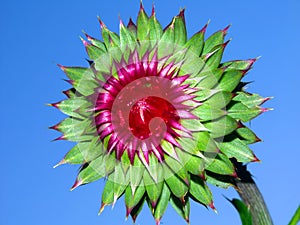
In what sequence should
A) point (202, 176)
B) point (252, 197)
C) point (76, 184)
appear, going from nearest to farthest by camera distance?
point (252, 197), point (202, 176), point (76, 184)

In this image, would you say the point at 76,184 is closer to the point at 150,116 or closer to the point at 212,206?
the point at 150,116

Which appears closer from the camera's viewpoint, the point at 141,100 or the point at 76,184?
the point at 141,100

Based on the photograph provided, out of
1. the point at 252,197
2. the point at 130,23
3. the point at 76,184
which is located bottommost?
the point at 252,197

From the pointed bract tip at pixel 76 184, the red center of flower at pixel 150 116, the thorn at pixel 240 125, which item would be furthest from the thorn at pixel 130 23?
the pointed bract tip at pixel 76 184

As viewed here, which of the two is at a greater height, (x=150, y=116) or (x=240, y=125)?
(x=150, y=116)

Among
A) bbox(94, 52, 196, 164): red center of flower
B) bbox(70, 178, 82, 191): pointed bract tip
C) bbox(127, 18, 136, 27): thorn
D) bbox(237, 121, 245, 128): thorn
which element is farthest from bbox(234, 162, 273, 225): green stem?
bbox(127, 18, 136, 27): thorn

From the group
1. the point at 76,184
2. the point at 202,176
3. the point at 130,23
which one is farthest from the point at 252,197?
the point at 130,23

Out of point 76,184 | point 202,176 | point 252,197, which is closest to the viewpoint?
point 252,197
